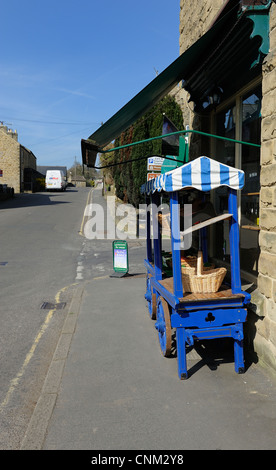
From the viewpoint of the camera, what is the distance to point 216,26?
4.55 meters

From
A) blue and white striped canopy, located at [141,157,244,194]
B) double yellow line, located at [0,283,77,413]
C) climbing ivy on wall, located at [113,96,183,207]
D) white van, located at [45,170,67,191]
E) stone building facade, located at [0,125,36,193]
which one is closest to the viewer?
blue and white striped canopy, located at [141,157,244,194]

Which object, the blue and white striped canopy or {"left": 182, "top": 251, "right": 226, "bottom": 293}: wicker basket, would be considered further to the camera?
{"left": 182, "top": 251, "right": 226, "bottom": 293}: wicker basket

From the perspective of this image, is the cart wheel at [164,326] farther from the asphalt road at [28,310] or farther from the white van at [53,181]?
the white van at [53,181]

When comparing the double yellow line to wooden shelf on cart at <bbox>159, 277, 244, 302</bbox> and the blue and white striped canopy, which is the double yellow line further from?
the blue and white striped canopy

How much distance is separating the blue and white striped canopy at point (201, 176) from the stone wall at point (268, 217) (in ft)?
1.24

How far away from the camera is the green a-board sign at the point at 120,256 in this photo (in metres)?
9.76

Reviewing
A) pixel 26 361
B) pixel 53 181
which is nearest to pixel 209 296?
pixel 26 361

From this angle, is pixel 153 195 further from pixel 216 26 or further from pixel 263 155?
pixel 216 26

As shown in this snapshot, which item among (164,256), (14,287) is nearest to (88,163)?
(164,256)

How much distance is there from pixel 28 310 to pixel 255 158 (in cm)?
483

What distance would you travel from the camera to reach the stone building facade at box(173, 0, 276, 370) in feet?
13.1

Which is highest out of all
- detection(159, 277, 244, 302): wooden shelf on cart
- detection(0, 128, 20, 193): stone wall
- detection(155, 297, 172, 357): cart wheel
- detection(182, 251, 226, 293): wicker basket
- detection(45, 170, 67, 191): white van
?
detection(0, 128, 20, 193): stone wall

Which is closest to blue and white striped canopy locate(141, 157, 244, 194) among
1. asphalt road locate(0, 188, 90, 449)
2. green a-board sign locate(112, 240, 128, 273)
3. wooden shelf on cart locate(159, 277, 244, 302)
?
wooden shelf on cart locate(159, 277, 244, 302)

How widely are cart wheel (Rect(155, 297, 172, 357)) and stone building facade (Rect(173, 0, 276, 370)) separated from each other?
100 cm
